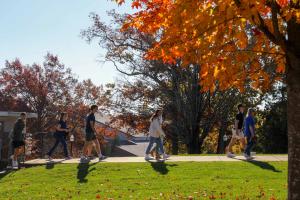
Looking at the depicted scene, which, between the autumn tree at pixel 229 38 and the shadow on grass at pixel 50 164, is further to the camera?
the shadow on grass at pixel 50 164

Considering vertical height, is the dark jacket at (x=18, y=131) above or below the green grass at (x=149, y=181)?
above

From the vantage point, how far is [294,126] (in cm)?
650

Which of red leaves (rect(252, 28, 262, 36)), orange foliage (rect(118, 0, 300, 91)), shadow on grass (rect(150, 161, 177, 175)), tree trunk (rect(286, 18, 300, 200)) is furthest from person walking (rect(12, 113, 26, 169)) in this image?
tree trunk (rect(286, 18, 300, 200))

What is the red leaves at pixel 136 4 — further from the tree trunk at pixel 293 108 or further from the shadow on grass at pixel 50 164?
the shadow on grass at pixel 50 164

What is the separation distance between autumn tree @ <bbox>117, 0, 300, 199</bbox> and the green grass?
9.42 feet

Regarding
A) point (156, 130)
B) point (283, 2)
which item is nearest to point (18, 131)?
point (156, 130)

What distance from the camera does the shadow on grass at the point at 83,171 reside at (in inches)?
466

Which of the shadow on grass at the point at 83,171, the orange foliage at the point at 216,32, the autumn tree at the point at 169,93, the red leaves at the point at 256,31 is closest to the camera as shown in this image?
the orange foliage at the point at 216,32

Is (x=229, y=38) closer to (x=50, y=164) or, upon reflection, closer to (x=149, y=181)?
(x=149, y=181)

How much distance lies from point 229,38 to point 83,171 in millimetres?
7171

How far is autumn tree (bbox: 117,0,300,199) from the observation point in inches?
233

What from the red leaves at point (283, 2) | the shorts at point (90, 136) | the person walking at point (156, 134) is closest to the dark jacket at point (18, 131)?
the shorts at point (90, 136)

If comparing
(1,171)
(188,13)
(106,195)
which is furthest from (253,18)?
(1,171)

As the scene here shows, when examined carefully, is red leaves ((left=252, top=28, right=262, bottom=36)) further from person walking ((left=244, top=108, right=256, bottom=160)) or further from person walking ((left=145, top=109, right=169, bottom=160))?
person walking ((left=145, top=109, right=169, bottom=160))
